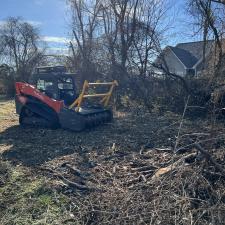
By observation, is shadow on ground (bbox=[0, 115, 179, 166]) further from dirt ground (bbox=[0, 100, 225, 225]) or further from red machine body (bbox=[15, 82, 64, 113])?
red machine body (bbox=[15, 82, 64, 113])

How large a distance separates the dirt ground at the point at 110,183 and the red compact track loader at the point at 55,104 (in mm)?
1168

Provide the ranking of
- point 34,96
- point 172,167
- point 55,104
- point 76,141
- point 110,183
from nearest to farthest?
point 172,167 → point 110,183 → point 76,141 → point 55,104 → point 34,96

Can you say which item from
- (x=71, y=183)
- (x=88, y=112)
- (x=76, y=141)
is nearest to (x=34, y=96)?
(x=88, y=112)

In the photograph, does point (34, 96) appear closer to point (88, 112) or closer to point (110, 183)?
point (88, 112)

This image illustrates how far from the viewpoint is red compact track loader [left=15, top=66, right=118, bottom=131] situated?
9.70m

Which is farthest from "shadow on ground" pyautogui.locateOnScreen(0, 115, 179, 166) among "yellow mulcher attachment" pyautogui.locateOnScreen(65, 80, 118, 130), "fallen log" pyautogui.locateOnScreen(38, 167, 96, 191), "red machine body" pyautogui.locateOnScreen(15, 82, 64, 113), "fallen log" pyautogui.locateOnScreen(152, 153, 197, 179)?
"fallen log" pyautogui.locateOnScreen(152, 153, 197, 179)

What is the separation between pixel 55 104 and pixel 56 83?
3.06 feet

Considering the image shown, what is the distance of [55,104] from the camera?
32.0ft

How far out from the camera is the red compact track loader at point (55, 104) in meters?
9.70

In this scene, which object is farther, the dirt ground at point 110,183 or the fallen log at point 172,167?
the fallen log at point 172,167

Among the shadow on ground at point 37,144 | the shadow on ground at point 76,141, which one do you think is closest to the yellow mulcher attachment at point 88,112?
the shadow on ground at point 76,141

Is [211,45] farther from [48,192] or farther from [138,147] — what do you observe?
[48,192]

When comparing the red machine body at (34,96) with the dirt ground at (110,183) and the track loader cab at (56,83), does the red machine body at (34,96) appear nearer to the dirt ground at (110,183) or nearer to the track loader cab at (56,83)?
the track loader cab at (56,83)

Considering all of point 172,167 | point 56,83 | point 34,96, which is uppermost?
point 56,83
